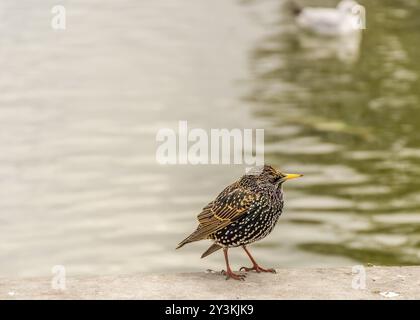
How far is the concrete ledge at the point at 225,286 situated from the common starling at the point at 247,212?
0.24 m

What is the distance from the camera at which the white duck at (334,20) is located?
28.5 m

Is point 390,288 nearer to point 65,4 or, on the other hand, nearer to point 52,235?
point 52,235

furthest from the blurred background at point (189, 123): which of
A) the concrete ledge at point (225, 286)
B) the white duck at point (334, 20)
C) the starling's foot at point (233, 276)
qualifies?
the starling's foot at point (233, 276)

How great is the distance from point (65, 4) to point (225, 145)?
428 inches

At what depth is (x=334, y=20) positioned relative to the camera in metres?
28.6

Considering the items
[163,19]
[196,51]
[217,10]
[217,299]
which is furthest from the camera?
[217,10]

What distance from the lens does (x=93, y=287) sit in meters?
7.07

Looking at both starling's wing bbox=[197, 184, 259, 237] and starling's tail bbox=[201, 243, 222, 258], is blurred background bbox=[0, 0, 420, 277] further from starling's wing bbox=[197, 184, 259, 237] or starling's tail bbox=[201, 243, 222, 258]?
starling's wing bbox=[197, 184, 259, 237]

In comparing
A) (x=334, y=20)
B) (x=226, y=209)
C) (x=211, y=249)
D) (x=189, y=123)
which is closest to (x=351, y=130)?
(x=189, y=123)

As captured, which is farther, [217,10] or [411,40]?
[217,10]

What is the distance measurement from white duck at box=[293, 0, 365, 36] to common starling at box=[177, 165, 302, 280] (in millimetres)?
21833

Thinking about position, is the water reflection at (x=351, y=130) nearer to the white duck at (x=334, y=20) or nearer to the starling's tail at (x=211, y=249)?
the white duck at (x=334, y=20)

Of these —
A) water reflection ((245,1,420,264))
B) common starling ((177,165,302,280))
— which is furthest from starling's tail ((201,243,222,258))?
water reflection ((245,1,420,264))

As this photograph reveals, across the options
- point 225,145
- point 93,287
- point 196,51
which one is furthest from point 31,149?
point 93,287
